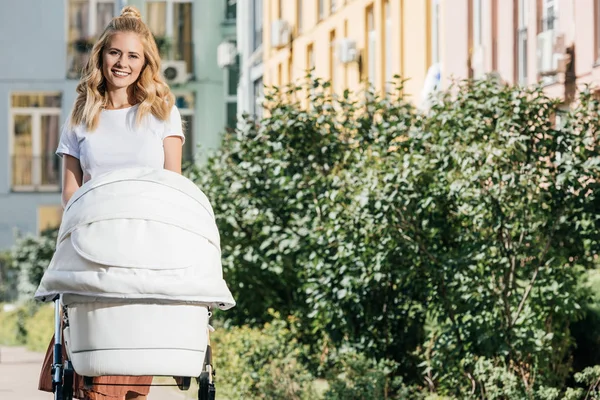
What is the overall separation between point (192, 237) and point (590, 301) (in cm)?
640

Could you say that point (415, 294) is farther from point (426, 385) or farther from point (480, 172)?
point (480, 172)

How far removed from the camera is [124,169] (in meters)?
6.18

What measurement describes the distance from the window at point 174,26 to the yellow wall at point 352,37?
729 cm

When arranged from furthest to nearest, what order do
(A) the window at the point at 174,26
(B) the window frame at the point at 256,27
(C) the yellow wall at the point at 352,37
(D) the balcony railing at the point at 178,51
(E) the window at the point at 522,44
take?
(A) the window at the point at 174,26, (D) the balcony railing at the point at 178,51, (B) the window frame at the point at 256,27, (C) the yellow wall at the point at 352,37, (E) the window at the point at 522,44

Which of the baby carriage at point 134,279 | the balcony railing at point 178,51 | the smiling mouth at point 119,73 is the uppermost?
the balcony railing at point 178,51

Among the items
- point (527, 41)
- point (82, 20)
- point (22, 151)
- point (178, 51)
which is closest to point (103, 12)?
point (82, 20)

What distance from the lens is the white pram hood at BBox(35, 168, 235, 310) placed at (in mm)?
5828

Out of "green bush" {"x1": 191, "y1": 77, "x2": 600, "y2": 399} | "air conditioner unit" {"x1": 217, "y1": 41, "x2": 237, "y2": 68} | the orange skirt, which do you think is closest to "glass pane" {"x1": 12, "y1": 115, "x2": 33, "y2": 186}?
"air conditioner unit" {"x1": 217, "y1": 41, "x2": 237, "y2": 68}

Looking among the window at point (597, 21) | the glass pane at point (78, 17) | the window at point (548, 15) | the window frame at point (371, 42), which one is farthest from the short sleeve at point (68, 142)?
the glass pane at point (78, 17)

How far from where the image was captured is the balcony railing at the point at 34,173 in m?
48.3

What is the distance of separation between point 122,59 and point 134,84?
0.51ft

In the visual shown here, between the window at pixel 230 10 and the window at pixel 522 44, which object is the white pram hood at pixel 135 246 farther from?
the window at pixel 230 10

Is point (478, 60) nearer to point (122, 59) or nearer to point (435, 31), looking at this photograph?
point (435, 31)

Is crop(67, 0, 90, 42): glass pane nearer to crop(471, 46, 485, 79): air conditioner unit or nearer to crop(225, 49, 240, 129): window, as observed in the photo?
crop(225, 49, 240, 129): window
